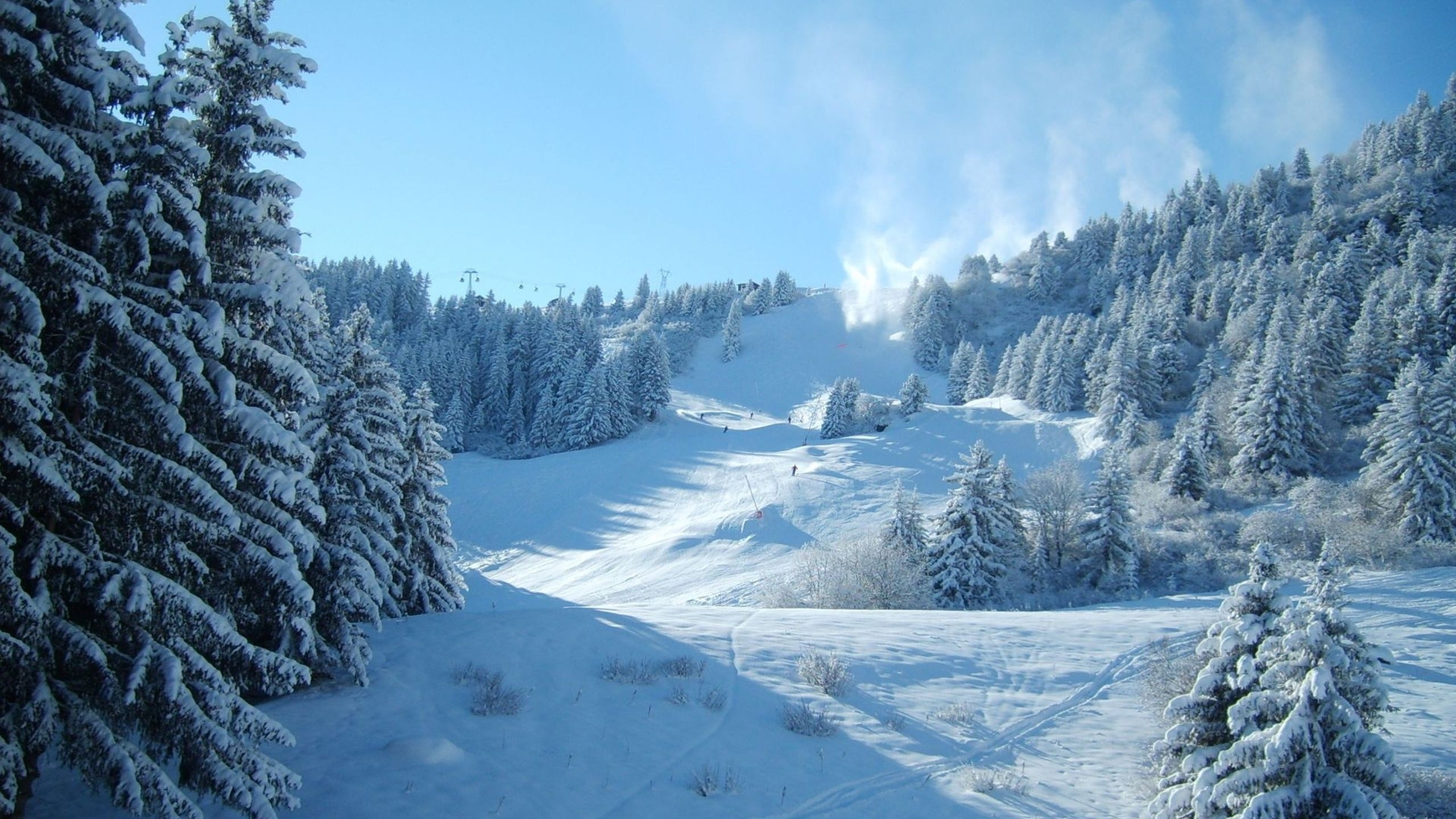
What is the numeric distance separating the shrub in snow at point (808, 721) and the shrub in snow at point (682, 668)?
7.16ft

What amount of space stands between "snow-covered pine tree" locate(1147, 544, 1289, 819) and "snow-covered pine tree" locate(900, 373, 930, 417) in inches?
2484

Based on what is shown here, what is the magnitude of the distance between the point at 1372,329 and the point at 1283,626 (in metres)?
56.0

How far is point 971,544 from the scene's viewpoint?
3378 cm

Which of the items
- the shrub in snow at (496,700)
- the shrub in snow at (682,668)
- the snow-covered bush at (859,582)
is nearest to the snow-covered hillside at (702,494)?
the snow-covered bush at (859,582)

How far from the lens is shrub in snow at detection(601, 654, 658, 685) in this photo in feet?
44.6

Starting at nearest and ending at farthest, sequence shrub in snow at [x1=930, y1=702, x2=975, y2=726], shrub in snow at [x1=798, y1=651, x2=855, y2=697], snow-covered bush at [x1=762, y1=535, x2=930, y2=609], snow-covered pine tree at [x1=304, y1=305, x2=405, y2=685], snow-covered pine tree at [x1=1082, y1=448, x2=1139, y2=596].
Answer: snow-covered pine tree at [x1=304, y1=305, x2=405, y2=685], shrub in snow at [x1=930, y1=702, x2=975, y2=726], shrub in snow at [x1=798, y1=651, x2=855, y2=697], snow-covered bush at [x1=762, y1=535, x2=930, y2=609], snow-covered pine tree at [x1=1082, y1=448, x2=1139, y2=596]

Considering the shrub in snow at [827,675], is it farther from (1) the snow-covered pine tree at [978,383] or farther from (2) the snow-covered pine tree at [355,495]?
(1) the snow-covered pine tree at [978,383]

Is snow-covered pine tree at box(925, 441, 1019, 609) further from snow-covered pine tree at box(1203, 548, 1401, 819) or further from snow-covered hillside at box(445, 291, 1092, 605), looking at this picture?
snow-covered pine tree at box(1203, 548, 1401, 819)

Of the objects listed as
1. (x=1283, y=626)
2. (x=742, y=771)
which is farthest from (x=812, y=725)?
(x=1283, y=626)

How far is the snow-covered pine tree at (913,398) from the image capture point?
235 feet

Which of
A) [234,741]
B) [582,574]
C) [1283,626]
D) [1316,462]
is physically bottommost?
[582,574]

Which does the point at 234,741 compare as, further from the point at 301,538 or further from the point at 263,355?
the point at 263,355

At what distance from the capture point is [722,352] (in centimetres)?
11812

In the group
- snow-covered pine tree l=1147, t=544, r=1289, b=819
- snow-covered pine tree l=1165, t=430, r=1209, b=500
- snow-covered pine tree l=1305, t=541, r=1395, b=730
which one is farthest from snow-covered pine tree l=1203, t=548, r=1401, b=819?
snow-covered pine tree l=1165, t=430, r=1209, b=500
